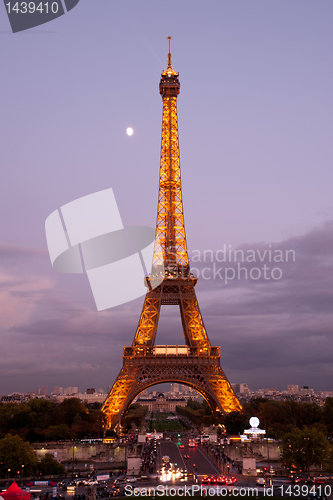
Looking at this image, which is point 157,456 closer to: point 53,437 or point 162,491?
point 53,437

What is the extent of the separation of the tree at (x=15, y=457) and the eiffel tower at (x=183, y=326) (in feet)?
55.8

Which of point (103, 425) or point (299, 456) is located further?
point (103, 425)

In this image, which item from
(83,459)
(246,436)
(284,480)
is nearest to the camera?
(284,480)

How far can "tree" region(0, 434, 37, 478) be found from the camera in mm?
44656

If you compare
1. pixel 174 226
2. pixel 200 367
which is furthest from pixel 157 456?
pixel 174 226

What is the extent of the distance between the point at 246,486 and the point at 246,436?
19806mm

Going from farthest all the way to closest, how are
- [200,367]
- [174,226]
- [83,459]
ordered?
[174,226], [200,367], [83,459]

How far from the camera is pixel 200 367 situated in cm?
6681

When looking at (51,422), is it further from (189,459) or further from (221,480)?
(221,480)

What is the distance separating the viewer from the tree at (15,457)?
44.7 meters

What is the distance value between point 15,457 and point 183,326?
3321 cm

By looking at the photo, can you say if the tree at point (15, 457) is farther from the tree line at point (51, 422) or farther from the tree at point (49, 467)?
the tree line at point (51, 422)

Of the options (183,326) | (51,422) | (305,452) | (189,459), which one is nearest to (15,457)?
(189,459)

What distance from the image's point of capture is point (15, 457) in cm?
4512
